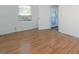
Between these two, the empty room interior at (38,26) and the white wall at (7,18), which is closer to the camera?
the empty room interior at (38,26)

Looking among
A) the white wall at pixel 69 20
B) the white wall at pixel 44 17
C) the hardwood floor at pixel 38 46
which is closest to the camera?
the hardwood floor at pixel 38 46

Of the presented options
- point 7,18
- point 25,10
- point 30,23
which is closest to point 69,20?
point 30,23

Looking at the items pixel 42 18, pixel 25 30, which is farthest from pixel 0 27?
pixel 42 18

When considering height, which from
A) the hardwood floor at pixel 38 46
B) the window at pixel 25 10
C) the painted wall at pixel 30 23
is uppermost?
the window at pixel 25 10

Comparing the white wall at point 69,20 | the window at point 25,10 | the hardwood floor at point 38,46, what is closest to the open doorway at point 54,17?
the window at point 25,10

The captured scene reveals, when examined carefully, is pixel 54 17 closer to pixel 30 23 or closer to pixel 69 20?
pixel 30 23

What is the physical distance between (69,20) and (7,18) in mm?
2963

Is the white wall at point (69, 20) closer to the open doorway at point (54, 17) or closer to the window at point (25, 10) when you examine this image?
the open doorway at point (54, 17)

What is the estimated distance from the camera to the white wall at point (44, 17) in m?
8.12

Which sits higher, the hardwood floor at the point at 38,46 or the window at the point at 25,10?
the window at the point at 25,10

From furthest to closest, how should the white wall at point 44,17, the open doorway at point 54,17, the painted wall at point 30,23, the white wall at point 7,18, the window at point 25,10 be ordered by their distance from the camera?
the open doorway at point 54,17
the white wall at point 44,17
the window at point 25,10
the painted wall at point 30,23
the white wall at point 7,18

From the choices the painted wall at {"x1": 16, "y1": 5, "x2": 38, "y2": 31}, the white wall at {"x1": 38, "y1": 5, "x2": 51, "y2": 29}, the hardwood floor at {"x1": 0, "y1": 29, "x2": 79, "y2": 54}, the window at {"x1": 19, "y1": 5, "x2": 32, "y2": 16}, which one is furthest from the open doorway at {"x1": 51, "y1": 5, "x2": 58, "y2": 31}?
the hardwood floor at {"x1": 0, "y1": 29, "x2": 79, "y2": 54}
